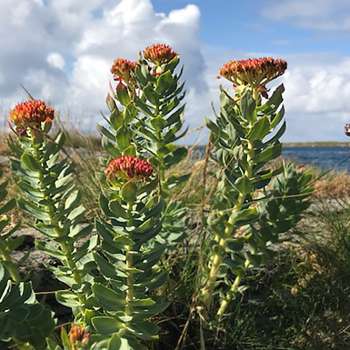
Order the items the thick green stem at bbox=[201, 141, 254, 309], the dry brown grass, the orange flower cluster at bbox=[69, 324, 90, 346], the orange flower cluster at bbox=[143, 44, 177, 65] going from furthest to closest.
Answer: the dry brown grass
the orange flower cluster at bbox=[143, 44, 177, 65]
the thick green stem at bbox=[201, 141, 254, 309]
the orange flower cluster at bbox=[69, 324, 90, 346]

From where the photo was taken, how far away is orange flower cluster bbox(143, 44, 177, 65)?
8.08 feet

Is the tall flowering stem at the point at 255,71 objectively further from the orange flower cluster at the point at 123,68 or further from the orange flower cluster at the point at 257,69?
the orange flower cluster at the point at 123,68

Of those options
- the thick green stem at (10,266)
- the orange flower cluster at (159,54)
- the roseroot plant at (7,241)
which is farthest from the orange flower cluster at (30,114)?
the orange flower cluster at (159,54)

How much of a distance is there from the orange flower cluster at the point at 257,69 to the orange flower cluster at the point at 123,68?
0.42m

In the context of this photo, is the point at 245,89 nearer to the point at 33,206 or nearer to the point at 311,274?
the point at 33,206

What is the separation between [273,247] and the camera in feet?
11.6

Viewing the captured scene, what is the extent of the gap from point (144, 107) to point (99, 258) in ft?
2.55

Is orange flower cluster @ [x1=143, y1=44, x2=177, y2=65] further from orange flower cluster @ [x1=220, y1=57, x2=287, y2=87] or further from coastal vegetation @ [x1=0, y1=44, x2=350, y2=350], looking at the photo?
orange flower cluster @ [x1=220, y1=57, x2=287, y2=87]

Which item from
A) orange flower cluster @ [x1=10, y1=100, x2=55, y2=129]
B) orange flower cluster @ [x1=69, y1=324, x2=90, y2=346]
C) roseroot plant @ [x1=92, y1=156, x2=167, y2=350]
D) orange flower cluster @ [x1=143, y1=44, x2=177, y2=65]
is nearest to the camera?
Result: orange flower cluster @ [x1=69, y1=324, x2=90, y2=346]

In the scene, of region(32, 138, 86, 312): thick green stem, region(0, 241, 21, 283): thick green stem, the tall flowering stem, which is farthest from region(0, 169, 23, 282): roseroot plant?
the tall flowering stem

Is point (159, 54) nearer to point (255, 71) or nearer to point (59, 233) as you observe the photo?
point (255, 71)

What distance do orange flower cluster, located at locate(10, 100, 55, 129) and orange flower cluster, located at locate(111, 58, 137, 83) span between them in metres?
0.53

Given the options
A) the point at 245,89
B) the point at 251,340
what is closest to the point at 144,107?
the point at 245,89

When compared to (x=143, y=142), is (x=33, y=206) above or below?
below
